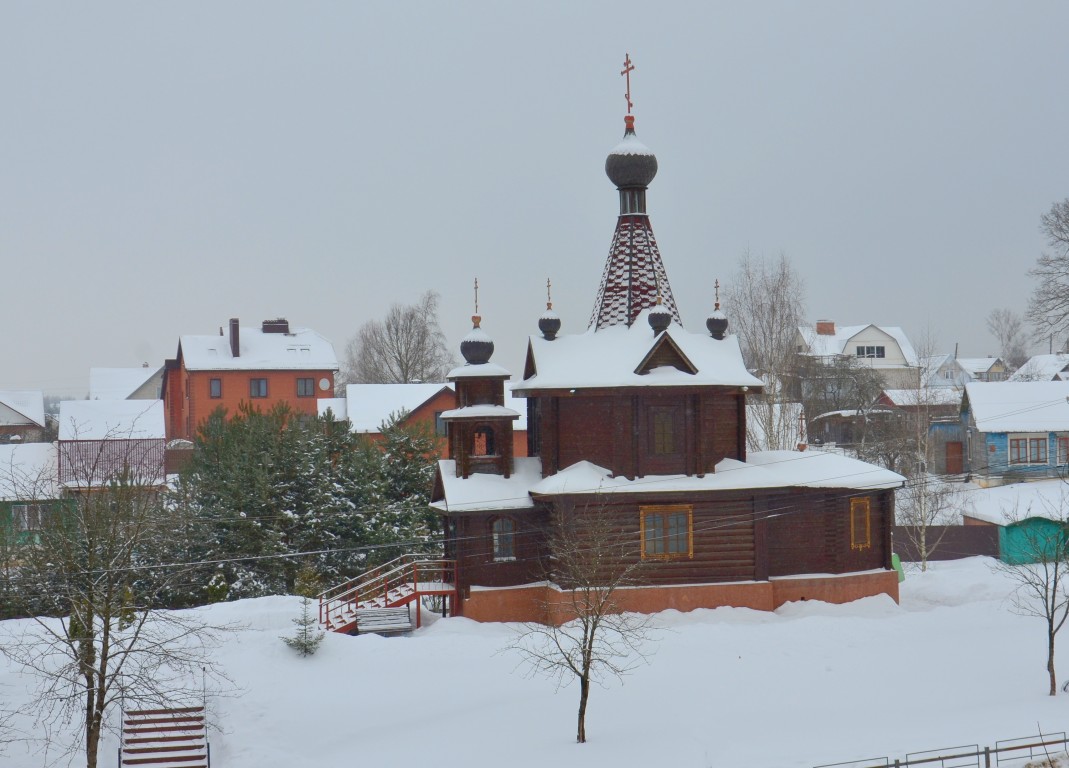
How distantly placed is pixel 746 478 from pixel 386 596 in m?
7.94

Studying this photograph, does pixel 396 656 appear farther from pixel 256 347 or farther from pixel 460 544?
pixel 256 347

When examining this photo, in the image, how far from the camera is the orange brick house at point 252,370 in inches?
2146

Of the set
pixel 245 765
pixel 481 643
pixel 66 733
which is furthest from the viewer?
pixel 481 643

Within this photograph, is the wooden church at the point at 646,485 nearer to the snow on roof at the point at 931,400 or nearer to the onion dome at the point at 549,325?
the onion dome at the point at 549,325

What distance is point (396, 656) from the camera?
65.2ft

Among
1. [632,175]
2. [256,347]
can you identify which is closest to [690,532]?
[632,175]

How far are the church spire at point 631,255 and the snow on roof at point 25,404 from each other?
5008 centimetres

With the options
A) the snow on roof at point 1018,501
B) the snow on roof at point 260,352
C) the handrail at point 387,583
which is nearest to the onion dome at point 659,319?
the handrail at point 387,583

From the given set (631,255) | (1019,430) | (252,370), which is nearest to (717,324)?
(631,255)

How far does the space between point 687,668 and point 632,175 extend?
1147cm

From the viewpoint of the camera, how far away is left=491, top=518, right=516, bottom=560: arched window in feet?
76.2

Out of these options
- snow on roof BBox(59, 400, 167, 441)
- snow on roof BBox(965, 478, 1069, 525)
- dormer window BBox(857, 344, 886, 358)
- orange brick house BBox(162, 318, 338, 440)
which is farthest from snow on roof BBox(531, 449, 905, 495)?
dormer window BBox(857, 344, 886, 358)

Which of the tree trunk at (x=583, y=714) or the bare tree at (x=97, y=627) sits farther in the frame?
the tree trunk at (x=583, y=714)

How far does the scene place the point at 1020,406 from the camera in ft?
141
